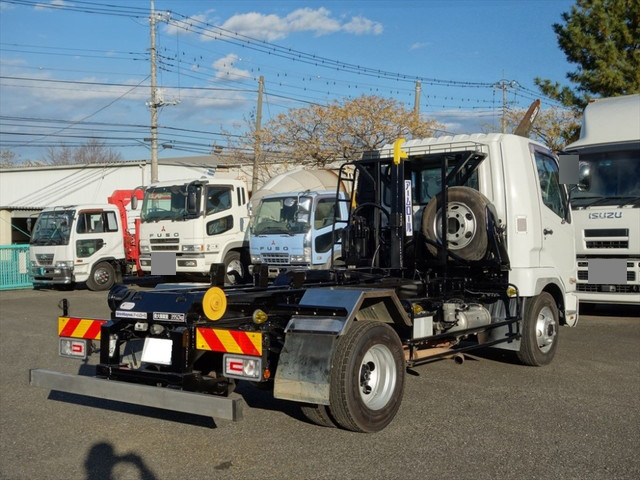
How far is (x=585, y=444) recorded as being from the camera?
536 cm

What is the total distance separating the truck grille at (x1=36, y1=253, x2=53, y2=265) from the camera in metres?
20.4

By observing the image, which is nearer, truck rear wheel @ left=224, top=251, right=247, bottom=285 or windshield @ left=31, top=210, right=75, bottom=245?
truck rear wheel @ left=224, top=251, right=247, bottom=285

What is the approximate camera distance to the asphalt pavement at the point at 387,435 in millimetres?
4863

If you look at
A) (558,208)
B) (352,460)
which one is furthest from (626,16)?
(352,460)

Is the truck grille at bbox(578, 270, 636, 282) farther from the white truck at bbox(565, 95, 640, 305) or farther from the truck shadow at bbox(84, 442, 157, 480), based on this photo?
the truck shadow at bbox(84, 442, 157, 480)

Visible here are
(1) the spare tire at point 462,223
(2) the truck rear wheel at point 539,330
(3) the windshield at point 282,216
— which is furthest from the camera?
(3) the windshield at point 282,216

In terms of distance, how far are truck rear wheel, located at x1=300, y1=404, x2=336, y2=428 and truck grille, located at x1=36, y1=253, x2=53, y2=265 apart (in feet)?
55.0

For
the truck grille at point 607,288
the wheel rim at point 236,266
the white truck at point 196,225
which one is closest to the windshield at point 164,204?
the white truck at point 196,225

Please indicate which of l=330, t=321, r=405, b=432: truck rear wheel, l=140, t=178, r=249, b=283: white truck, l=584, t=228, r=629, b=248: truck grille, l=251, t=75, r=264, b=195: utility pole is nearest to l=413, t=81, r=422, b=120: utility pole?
l=251, t=75, r=264, b=195: utility pole

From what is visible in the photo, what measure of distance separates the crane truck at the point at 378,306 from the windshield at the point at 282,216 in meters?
7.49

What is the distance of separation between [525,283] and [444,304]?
4.45ft

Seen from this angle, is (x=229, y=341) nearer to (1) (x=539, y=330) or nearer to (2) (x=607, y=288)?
(1) (x=539, y=330)

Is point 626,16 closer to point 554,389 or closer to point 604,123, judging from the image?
point 604,123

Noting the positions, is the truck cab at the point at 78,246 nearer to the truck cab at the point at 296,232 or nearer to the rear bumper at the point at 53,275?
the rear bumper at the point at 53,275
